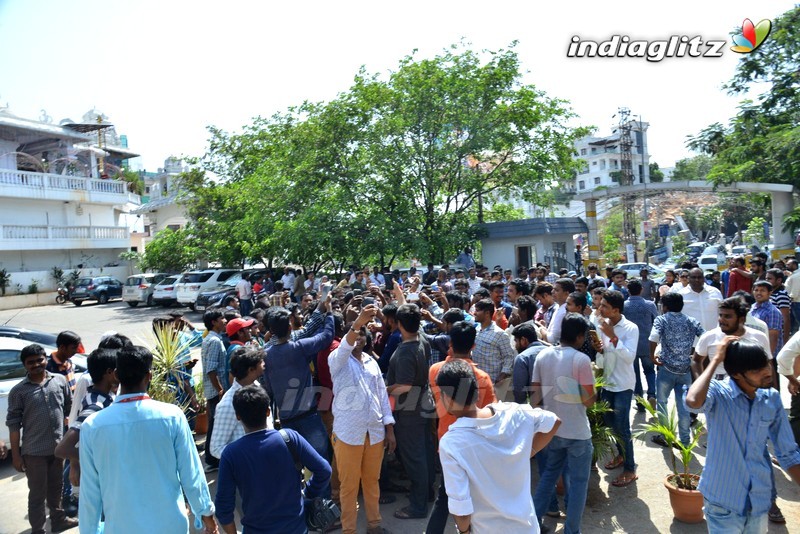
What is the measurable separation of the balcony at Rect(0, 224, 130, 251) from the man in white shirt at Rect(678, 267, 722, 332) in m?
31.5

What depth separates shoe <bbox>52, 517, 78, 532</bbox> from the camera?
4919 millimetres

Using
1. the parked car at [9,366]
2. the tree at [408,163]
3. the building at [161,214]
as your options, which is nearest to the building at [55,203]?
the building at [161,214]

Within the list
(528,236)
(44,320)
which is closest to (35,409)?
(528,236)

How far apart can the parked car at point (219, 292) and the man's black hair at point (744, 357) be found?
18.4 metres

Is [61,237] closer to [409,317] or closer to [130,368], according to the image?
[409,317]

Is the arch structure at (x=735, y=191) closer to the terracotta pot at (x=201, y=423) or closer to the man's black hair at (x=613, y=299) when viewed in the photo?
the man's black hair at (x=613, y=299)

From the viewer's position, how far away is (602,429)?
4.85 meters

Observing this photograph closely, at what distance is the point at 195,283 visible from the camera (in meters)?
22.3

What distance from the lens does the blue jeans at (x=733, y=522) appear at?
288cm

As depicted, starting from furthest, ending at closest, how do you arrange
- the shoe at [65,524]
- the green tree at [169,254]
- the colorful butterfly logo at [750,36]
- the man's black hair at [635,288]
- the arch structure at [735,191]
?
the green tree at [169,254]
the colorful butterfly logo at [750,36]
the arch structure at [735,191]
the man's black hair at [635,288]
the shoe at [65,524]

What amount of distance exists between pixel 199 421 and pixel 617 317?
5127 millimetres

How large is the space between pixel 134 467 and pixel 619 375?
156 inches

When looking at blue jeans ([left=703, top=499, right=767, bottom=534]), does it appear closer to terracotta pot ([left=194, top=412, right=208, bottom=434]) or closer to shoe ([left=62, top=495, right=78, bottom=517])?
shoe ([left=62, top=495, right=78, bottom=517])

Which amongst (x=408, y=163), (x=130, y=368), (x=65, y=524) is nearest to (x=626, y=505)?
(x=130, y=368)
